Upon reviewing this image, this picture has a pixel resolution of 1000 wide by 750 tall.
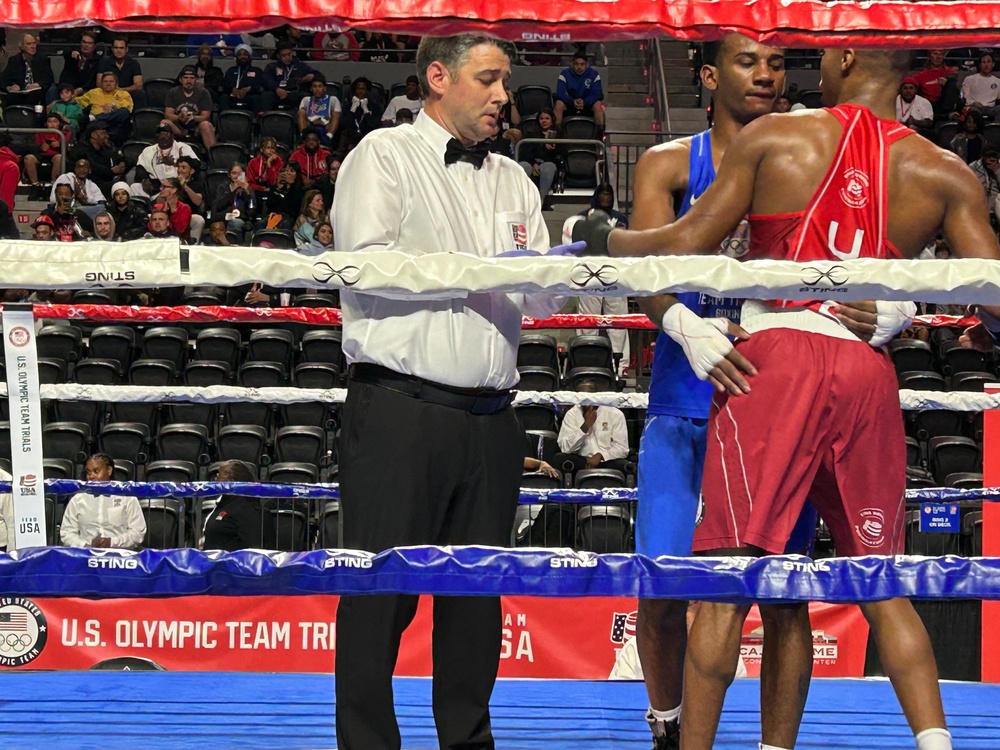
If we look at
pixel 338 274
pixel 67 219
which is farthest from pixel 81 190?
pixel 338 274

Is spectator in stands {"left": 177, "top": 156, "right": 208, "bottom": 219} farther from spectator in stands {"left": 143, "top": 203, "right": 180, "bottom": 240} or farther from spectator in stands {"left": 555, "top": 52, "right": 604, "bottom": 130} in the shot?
spectator in stands {"left": 555, "top": 52, "right": 604, "bottom": 130}

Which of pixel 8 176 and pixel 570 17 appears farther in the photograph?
pixel 8 176

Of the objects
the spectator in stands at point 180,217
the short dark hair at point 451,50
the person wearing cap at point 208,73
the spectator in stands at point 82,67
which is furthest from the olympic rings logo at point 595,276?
the spectator in stands at point 82,67

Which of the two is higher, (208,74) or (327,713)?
(208,74)

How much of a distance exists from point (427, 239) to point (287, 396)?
5.42ft

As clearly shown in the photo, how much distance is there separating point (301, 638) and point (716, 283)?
3.88 meters

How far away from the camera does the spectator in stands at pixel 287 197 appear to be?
395 inches

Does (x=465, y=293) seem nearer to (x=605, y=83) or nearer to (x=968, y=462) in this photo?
(x=968, y=462)

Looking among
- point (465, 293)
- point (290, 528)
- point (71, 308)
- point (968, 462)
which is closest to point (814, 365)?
point (465, 293)

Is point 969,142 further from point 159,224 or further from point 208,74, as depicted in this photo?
point 208,74

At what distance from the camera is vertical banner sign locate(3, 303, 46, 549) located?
2.43 meters

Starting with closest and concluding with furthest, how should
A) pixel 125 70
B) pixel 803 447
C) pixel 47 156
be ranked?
pixel 803 447
pixel 47 156
pixel 125 70

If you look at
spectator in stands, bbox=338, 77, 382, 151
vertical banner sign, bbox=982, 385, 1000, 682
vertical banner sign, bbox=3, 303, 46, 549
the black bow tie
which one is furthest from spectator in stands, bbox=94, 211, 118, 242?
the black bow tie

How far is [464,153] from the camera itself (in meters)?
2.51
